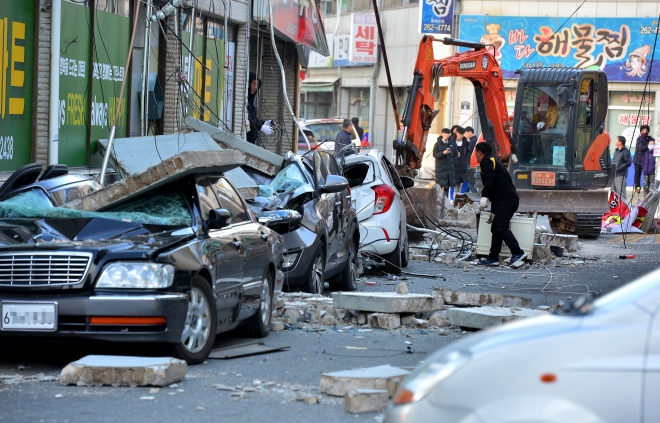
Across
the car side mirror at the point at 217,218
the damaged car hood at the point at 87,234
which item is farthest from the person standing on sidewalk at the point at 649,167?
the damaged car hood at the point at 87,234

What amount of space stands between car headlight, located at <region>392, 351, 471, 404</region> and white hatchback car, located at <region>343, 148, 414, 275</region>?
10585mm

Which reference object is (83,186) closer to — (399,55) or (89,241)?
(89,241)

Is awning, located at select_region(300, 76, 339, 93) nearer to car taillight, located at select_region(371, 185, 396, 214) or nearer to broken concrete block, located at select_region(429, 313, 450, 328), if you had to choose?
car taillight, located at select_region(371, 185, 396, 214)

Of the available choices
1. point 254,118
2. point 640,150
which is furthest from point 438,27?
point 254,118

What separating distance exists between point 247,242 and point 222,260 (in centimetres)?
70

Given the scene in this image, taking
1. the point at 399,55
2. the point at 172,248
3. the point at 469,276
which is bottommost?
the point at 469,276

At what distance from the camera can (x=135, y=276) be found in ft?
23.3

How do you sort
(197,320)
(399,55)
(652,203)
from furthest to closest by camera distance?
1. (399,55)
2. (652,203)
3. (197,320)

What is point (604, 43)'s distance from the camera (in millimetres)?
40188

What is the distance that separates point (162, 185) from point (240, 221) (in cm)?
104

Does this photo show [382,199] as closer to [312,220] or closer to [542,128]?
[312,220]

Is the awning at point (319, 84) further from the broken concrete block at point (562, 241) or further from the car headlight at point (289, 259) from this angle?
the car headlight at point (289, 259)

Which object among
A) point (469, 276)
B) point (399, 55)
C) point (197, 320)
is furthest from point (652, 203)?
point (399, 55)

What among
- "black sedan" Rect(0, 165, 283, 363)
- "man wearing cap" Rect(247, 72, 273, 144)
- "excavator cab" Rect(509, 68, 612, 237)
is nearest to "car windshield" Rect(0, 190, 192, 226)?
"black sedan" Rect(0, 165, 283, 363)
